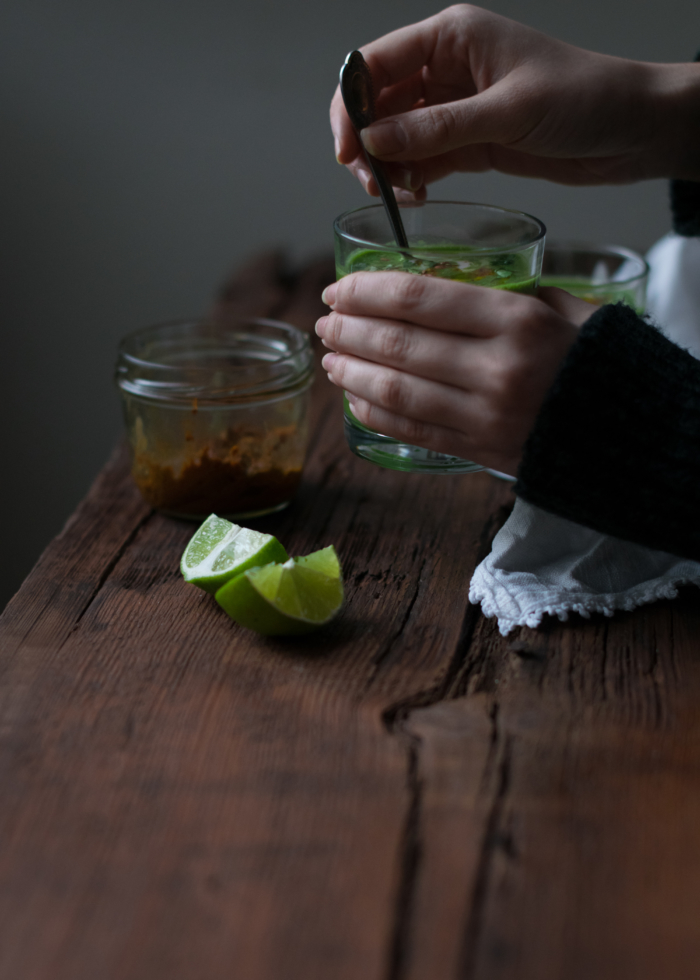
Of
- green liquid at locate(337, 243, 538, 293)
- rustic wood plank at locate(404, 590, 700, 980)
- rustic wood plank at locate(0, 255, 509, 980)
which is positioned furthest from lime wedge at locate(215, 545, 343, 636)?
green liquid at locate(337, 243, 538, 293)

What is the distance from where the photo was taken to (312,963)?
41 centimetres

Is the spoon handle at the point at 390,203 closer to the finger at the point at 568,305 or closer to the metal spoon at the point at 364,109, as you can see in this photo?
the metal spoon at the point at 364,109

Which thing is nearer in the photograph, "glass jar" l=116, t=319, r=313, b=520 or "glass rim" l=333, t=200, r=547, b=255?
"glass rim" l=333, t=200, r=547, b=255

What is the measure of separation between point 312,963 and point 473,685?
249 millimetres

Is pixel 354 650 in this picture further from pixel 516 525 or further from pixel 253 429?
pixel 253 429

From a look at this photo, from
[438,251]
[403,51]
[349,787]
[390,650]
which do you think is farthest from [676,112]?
[349,787]

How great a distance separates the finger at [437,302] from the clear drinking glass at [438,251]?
32mm

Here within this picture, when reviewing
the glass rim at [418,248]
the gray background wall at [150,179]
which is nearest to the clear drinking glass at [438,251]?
the glass rim at [418,248]

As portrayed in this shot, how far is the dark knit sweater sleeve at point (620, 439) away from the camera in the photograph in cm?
61

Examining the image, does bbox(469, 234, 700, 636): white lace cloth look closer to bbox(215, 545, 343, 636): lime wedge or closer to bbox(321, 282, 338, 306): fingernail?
bbox(215, 545, 343, 636): lime wedge

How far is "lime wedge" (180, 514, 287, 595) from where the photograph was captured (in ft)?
2.30

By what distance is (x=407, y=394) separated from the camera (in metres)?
0.67

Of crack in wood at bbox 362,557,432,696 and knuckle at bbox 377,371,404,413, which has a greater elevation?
knuckle at bbox 377,371,404,413

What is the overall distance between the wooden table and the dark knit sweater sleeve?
0.11 meters
